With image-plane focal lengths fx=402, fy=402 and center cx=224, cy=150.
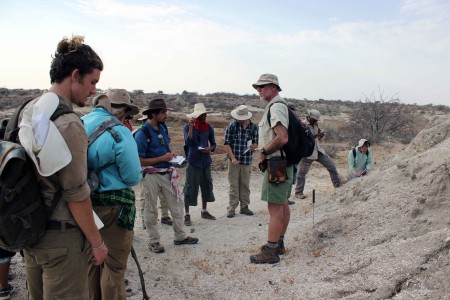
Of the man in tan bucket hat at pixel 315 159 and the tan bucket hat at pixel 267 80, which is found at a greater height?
the tan bucket hat at pixel 267 80

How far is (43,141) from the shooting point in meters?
2.09

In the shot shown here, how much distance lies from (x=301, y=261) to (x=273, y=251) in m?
0.35

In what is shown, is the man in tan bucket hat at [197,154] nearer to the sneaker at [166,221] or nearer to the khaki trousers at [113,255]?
the sneaker at [166,221]

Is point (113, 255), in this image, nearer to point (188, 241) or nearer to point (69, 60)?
point (69, 60)

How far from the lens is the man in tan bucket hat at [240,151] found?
7523 millimetres

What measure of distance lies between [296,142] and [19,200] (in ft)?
10.9

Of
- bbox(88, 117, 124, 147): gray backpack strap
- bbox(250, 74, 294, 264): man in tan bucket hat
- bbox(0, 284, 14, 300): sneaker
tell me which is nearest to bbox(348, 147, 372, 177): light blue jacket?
bbox(250, 74, 294, 264): man in tan bucket hat

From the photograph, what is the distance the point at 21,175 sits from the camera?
83.0 inches

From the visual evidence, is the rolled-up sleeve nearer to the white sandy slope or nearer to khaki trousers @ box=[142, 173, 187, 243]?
the white sandy slope

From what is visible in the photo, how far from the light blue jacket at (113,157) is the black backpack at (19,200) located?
741 millimetres

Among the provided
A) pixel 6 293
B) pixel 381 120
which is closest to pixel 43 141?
pixel 6 293

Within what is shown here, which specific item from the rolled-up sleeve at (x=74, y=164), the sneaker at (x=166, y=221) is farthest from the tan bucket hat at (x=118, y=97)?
the sneaker at (x=166, y=221)

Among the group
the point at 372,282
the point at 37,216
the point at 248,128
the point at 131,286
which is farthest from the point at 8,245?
the point at 248,128

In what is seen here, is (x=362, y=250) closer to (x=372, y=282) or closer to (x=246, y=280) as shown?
(x=372, y=282)
